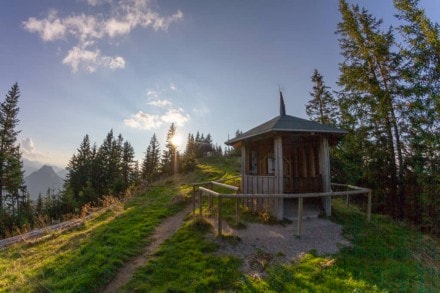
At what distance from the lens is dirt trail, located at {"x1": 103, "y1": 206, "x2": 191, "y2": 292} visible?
6.64m

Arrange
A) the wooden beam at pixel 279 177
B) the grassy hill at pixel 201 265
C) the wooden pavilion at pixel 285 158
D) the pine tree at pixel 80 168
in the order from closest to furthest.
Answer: the grassy hill at pixel 201 265 < the wooden beam at pixel 279 177 < the wooden pavilion at pixel 285 158 < the pine tree at pixel 80 168

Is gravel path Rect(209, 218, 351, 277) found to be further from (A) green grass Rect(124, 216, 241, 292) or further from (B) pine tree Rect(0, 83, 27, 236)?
(B) pine tree Rect(0, 83, 27, 236)

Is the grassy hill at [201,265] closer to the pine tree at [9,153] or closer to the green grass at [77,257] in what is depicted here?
the green grass at [77,257]

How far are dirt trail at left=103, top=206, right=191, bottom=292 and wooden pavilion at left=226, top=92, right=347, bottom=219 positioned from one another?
3.98 metres

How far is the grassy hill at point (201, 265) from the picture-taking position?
6.05 m

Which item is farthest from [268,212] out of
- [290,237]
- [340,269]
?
[340,269]

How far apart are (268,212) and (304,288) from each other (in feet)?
18.7

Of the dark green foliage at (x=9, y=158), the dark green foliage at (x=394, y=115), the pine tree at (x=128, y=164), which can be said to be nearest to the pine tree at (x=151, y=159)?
the pine tree at (x=128, y=164)

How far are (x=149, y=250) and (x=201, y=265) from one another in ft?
8.39

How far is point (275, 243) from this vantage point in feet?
28.2

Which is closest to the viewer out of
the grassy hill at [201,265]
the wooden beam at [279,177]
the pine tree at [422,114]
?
the grassy hill at [201,265]

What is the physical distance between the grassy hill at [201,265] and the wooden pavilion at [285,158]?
2.81 m

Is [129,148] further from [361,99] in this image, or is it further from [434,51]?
[434,51]

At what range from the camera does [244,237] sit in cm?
907
